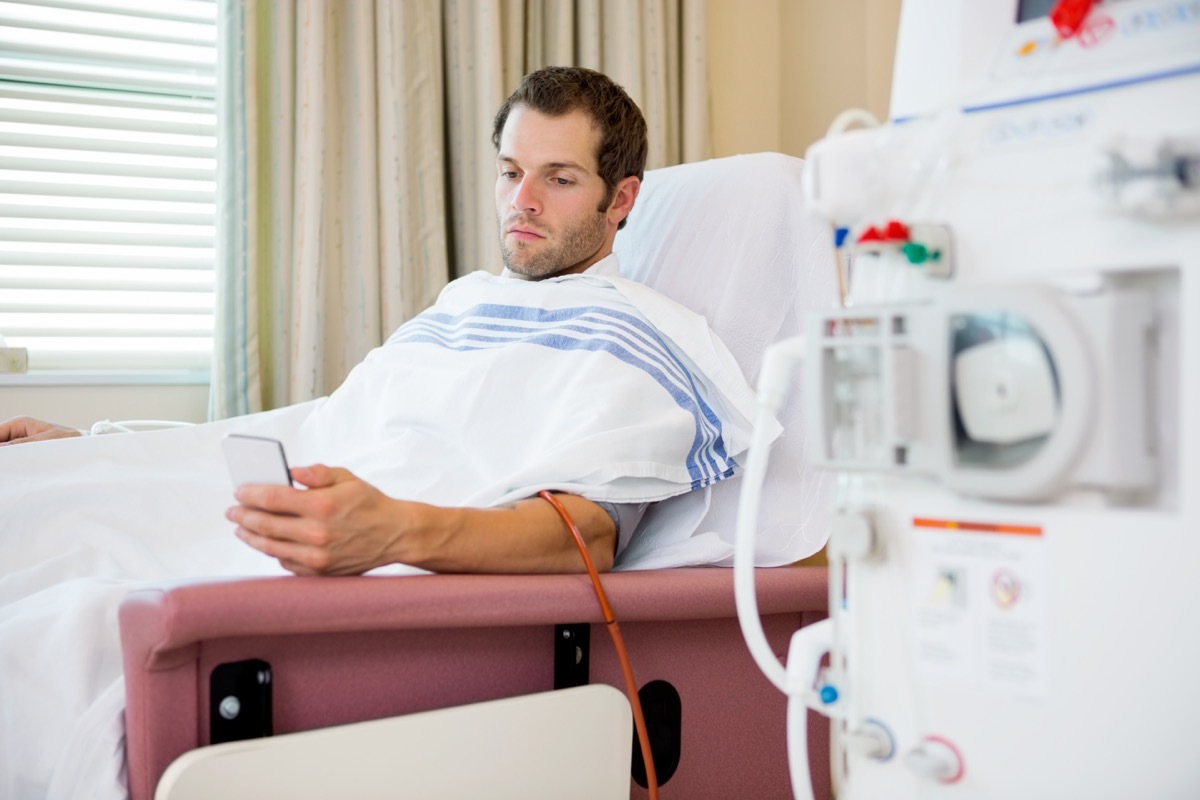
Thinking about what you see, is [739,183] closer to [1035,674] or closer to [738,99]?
[1035,674]

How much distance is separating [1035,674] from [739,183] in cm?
109

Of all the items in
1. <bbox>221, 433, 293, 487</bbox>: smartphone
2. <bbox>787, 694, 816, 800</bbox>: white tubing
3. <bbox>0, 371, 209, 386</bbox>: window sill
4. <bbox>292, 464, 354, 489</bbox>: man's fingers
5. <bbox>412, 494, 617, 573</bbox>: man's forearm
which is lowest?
<bbox>787, 694, 816, 800</bbox>: white tubing

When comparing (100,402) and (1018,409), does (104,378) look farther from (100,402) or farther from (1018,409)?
(1018,409)

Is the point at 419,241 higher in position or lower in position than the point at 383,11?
lower

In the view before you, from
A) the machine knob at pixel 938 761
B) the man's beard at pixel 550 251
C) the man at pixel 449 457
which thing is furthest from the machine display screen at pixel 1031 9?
the man's beard at pixel 550 251

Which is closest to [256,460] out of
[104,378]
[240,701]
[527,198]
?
[240,701]

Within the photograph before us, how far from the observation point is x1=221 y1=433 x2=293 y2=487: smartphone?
900 millimetres

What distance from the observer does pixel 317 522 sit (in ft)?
3.08

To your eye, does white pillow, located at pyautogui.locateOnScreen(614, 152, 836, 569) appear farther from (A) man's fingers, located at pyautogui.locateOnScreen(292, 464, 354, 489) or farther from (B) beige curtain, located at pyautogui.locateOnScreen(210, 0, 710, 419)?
(B) beige curtain, located at pyautogui.locateOnScreen(210, 0, 710, 419)

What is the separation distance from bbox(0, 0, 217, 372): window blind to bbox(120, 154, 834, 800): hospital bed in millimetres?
1235

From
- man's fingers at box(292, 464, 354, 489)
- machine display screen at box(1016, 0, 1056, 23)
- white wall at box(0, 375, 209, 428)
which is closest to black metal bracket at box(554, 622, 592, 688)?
man's fingers at box(292, 464, 354, 489)

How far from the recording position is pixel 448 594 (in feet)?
3.15

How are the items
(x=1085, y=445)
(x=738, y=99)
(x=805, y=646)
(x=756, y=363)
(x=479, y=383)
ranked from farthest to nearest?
(x=738, y=99) → (x=756, y=363) → (x=479, y=383) → (x=805, y=646) → (x=1085, y=445)

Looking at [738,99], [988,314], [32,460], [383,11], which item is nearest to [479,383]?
[32,460]
